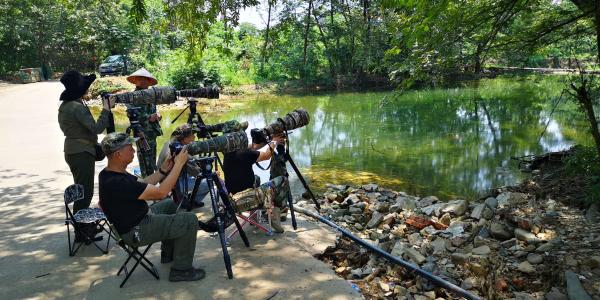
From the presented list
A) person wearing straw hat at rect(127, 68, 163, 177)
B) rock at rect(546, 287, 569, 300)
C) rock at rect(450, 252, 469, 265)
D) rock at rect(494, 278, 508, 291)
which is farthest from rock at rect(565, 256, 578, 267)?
person wearing straw hat at rect(127, 68, 163, 177)

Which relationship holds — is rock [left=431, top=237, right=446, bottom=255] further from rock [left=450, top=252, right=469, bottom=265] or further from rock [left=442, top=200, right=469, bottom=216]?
rock [left=442, top=200, right=469, bottom=216]

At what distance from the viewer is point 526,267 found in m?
4.08

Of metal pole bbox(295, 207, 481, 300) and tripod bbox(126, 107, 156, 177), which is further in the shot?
tripod bbox(126, 107, 156, 177)

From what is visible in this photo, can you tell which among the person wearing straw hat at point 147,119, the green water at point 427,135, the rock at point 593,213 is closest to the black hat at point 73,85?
the person wearing straw hat at point 147,119

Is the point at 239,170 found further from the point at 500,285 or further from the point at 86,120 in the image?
the point at 500,285

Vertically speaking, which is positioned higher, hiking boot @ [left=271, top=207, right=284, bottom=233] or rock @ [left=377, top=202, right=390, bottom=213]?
hiking boot @ [left=271, top=207, right=284, bottom=233]

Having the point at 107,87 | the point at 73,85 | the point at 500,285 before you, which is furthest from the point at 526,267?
the point at 107,87

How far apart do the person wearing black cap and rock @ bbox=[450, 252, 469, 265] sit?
10.8ft

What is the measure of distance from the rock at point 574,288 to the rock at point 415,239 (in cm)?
157

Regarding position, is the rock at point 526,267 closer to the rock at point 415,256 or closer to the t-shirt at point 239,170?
the rock at point 415,256

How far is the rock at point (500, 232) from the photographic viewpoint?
490 cm

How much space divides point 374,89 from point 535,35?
20174 millimetres

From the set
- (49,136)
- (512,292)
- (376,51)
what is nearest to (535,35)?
(512,292)

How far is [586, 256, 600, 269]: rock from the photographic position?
12.8 ft
